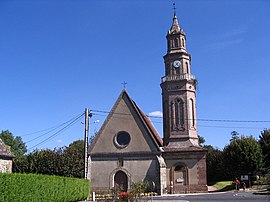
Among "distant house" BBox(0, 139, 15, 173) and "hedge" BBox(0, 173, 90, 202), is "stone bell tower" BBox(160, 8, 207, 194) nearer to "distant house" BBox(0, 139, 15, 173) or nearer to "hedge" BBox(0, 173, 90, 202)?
"hedge" BBox(0, 173, 90, 202)

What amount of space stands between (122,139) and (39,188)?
20.4 m

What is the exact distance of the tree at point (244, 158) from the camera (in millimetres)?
43562

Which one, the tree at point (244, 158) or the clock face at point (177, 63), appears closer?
the clock face at point (177, 63)

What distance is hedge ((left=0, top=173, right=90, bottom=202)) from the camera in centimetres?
1702

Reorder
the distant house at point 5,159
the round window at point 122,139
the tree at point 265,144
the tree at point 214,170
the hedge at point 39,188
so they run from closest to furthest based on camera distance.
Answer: the hedge at point 39,188 < the distant house at point 5,159 < the round window at point 122,139 < the tree at point 265,144 < the tree at point 214,170

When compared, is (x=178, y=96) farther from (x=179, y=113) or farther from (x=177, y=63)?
(x=177, y=63)

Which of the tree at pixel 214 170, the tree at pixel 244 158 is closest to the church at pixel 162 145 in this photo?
the tree at pixel 244 158

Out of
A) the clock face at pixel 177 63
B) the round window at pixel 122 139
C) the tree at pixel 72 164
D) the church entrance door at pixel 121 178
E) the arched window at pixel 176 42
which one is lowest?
the church entrance door at pixel 121 178

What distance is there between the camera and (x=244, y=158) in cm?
4400

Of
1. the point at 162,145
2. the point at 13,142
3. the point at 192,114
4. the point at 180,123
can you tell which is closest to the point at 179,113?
the point at 180,123

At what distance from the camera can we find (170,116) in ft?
136

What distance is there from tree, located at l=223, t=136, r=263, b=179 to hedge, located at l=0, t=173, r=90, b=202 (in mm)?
22420

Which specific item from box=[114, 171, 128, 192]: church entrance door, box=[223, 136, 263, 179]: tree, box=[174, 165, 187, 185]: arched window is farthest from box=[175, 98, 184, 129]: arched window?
box=[223, 136, 263, 179]: tree

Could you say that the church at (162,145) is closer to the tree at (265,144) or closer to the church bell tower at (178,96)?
the church bell tower at (178,96)
